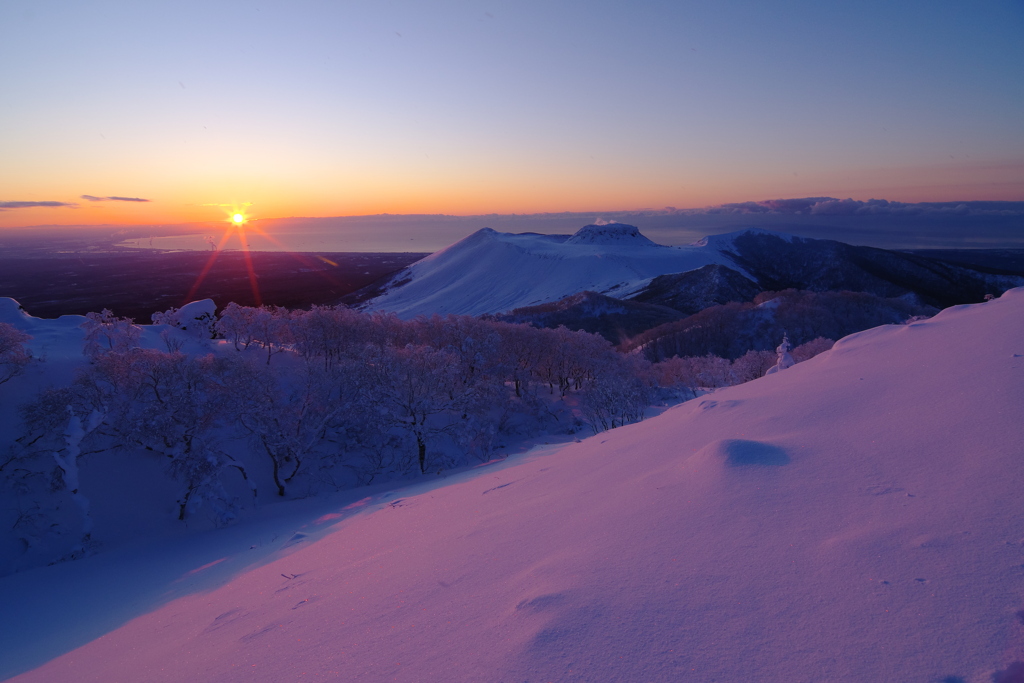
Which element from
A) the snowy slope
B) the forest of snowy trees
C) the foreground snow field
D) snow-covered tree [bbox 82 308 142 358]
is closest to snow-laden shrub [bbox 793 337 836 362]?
the forest of snowy trees

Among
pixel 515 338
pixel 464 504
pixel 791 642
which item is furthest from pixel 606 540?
pixel 515 338

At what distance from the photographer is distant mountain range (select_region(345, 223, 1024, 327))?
4754 inches

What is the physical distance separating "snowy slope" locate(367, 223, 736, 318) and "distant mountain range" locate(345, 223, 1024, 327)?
346 mm

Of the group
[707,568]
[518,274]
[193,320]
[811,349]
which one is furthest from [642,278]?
[707,568]

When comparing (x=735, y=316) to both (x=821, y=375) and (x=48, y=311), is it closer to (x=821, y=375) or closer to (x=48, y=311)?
(x=821, y=375)

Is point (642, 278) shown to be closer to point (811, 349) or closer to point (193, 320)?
point (811, 349)

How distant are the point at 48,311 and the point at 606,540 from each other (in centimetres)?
13696

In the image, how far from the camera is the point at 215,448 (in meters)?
21.5

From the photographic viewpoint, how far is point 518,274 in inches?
6211

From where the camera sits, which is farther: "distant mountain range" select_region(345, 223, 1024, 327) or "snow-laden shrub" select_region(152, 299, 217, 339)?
"distant mountain range" select_region(345, 223, 1024, 327)

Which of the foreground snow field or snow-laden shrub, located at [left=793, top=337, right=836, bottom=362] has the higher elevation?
the foreground snow field

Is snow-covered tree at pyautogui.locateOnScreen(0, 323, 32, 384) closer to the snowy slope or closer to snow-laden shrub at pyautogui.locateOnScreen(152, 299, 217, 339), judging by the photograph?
snow-laden shrub at pyautogui.locateOnScreen(152, 299, 217, 339)

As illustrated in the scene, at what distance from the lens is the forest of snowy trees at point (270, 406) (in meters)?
18.7

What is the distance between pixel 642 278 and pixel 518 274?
39.4m
